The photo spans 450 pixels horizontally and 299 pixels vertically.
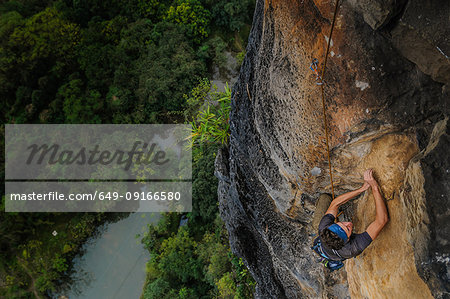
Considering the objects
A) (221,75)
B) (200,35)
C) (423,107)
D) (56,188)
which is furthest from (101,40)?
(423,107)

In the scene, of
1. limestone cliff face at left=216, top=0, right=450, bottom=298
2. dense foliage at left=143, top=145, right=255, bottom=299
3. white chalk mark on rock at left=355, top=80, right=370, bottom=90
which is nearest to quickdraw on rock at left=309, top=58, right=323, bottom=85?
limestone cliff face at left=216, top=0, right=450, bottom=298

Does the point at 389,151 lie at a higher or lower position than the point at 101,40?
higher

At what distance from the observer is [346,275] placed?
14.4 feet

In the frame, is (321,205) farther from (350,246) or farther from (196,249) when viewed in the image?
(196,249)

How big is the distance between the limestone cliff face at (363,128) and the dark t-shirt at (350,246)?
219 millimetres

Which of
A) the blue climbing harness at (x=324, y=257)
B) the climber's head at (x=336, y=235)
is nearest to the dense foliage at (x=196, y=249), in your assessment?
the blue climbing harness at (x=324, y=257)

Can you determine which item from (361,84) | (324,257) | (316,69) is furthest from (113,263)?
(361,84)

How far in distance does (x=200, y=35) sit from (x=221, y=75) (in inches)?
83.8

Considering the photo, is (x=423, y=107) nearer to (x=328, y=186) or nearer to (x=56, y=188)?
(x=328, y=186)

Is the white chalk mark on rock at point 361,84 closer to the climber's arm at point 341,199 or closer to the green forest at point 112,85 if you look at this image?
the climber's arm at point 341,199

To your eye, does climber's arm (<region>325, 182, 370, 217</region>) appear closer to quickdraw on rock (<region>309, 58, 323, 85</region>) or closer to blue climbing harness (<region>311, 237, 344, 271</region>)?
blue climbing harness (<region>311, 237, 344, 271</region>)

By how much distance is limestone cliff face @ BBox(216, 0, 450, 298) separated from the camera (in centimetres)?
264

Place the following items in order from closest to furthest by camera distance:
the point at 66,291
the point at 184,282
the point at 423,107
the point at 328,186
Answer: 1. the point at 423,107
2. the point at 328,186
3. the point at 184,282
4. the point at 66,291

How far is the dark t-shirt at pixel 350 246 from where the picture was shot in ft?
10.7
